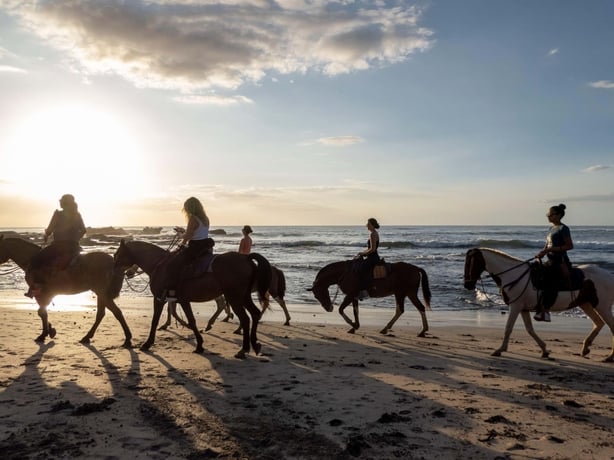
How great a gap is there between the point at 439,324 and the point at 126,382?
358 inches

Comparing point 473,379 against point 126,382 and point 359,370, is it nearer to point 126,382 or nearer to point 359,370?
point 359,370

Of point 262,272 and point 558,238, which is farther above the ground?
point 558,238

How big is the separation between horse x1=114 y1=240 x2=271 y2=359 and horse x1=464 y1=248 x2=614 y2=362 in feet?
14.2

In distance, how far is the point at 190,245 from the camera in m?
8.30

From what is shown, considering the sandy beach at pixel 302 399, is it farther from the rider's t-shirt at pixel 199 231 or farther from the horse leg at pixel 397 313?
the rider's t-shirt at pixel 199 231

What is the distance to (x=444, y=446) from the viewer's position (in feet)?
14.2

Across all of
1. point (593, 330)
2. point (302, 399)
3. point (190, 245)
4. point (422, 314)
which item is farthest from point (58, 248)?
point (593, 330)

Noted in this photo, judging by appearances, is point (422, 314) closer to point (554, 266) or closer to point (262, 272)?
point (554, 266)

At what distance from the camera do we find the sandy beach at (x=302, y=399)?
429 centimetres

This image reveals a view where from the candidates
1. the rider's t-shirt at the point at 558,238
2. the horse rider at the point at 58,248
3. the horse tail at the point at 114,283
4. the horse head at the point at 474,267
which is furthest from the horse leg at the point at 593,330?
the horse rider at the point at 58,248

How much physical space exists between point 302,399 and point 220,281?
3202 mm

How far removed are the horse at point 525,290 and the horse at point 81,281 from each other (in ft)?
24.0

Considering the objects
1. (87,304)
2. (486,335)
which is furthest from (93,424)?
(87,304)

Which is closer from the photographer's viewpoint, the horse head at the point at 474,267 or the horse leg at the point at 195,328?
the horse leg at the point at 195,328
